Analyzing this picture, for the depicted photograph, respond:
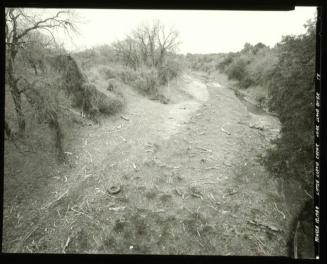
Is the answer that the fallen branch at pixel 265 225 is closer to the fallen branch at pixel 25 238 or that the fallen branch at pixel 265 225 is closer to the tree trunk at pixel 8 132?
the fallen branch at pixel 25 238

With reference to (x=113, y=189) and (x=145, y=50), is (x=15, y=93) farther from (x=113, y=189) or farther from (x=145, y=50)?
(x=145, y=50)

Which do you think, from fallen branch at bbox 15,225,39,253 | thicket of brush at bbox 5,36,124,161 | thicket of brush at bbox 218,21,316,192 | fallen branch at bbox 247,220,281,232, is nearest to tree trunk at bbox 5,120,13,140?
thicket of brush at bbox 5,36,124,161

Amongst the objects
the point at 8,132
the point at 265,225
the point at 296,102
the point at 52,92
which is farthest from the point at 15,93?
the point at 265,225

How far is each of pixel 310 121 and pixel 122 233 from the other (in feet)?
13.8

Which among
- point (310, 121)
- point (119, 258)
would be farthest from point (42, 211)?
point (310, 121)

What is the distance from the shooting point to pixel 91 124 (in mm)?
8359

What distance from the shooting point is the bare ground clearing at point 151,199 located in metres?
4.16

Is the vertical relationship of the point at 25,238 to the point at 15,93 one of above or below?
below

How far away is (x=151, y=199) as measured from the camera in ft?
17.4

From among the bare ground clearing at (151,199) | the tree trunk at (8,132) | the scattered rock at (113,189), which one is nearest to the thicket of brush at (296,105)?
the bare ground clearing at (151,199)

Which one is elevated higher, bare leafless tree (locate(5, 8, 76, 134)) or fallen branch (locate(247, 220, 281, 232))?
bare leafless tree (locate(5, 8, 76, 134))

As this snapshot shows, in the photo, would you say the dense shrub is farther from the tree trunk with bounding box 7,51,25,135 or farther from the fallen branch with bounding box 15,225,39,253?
the tree trunk with bounding box 7,51,25,135

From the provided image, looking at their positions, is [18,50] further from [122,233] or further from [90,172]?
[122,233]

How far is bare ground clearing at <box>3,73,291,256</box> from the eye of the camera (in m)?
4.16
